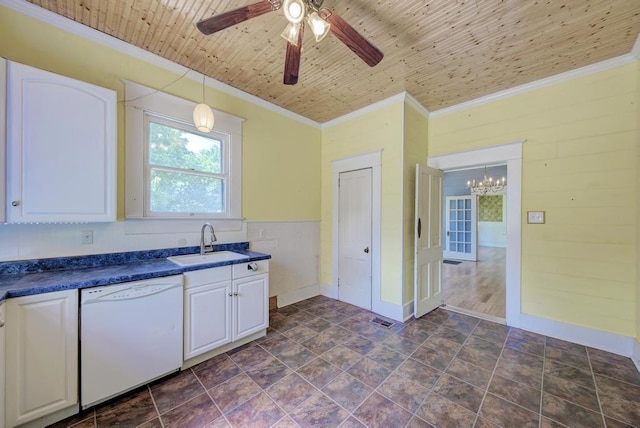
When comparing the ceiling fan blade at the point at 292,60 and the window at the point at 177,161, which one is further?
the window at the point at 177,161

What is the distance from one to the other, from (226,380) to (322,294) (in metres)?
2.24

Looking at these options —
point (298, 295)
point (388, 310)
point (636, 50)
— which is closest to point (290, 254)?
point (298, 295)

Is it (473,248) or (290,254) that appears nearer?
(290,254)

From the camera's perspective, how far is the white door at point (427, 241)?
3.17m

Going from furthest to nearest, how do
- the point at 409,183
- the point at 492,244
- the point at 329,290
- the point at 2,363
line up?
1. the point at 492,244
2. the point at 329,290
3. the point at 409,183
4. the point at 2,363

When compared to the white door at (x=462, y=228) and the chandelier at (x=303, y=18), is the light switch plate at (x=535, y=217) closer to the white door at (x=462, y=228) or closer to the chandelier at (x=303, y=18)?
the chandelier at (x=303, y=18)

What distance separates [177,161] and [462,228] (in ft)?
25.8

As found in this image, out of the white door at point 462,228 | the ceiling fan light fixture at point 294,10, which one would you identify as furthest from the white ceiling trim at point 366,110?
the white door at point 462,228

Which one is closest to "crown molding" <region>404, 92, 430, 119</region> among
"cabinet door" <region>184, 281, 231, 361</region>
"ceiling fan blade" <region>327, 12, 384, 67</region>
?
"ceiling fan blade" <region>327, 12, 384, 67</region>

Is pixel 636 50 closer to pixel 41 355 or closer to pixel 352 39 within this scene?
pixel 352 39

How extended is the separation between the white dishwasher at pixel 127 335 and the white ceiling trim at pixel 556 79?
13.2ft

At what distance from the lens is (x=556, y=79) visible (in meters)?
2.68

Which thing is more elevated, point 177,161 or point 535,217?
point 177,161

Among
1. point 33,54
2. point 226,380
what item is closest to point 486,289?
point 226,380
